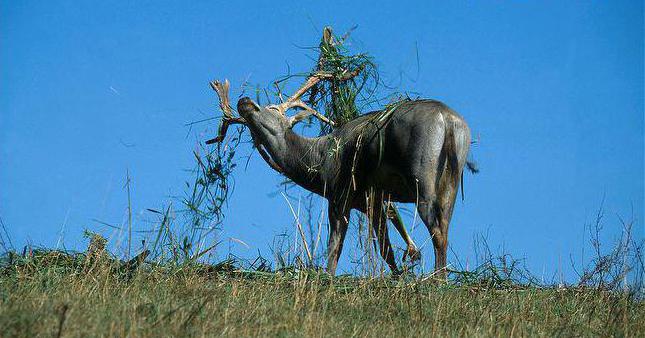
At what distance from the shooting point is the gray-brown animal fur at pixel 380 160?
8578 mm

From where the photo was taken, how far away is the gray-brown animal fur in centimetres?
858

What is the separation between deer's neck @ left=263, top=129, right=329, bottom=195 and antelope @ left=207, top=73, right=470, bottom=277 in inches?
0.4

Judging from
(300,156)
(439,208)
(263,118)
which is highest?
(263,118)

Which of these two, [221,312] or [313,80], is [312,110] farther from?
[221,312]

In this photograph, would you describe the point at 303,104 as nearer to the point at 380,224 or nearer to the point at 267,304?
the point at 380,224

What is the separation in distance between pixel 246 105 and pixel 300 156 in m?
0.83

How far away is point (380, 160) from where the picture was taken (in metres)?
9.05

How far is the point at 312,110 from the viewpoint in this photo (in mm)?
10227

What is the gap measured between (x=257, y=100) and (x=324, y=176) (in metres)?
1.21

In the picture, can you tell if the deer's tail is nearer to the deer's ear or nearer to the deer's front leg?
the deer's front leg

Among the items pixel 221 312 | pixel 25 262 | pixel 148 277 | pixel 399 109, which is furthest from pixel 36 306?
pixel 399 109

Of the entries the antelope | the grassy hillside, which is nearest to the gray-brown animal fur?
the antelope

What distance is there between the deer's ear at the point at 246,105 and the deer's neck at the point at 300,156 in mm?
409

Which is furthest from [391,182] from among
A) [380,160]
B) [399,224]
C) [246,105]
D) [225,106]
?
[225,106]
